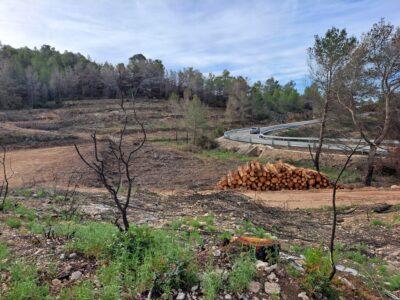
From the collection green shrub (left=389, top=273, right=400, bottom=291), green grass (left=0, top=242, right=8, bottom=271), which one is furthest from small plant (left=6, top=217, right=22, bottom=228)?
green shrub (left=389, top=273, right=400, bottom=291)

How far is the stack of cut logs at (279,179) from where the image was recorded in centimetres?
1663

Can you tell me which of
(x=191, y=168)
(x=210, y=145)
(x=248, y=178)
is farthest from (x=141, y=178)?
(x=210, y=145)

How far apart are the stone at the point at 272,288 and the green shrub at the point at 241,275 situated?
0.21 m

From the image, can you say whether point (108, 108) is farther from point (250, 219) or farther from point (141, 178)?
point (250, 219)

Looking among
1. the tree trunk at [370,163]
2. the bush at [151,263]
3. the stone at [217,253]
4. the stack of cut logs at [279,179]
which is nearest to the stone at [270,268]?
the stone at [217,253]

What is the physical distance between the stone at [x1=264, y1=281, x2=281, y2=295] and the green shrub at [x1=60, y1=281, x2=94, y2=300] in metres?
2.14

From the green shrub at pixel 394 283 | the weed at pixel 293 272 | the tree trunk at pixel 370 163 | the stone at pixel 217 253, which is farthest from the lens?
the tree trunk at pixel 370 163

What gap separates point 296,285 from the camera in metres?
4.48

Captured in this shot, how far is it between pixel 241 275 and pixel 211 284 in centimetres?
40

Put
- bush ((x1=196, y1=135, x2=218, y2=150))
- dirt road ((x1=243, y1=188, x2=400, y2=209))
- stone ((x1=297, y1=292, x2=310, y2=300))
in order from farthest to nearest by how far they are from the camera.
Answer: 1. bush ((x1=196, y1=135, x2=218, y2=150))
2. dirt road ((x1=243, y1=188, x2=400, y2=209))
3. stone ((x1=297, y1=292, x2=310, y2=300))

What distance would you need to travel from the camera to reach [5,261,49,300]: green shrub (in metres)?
4.05

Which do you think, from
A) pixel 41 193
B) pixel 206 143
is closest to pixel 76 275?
pixel 41 193

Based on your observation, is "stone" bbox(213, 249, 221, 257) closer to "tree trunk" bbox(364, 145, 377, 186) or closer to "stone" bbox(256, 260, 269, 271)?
"stone" bbox(256, 260, 269, 271)

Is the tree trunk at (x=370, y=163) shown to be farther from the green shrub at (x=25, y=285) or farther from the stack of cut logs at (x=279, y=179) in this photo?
the green shrub at (x=25, y=285)
